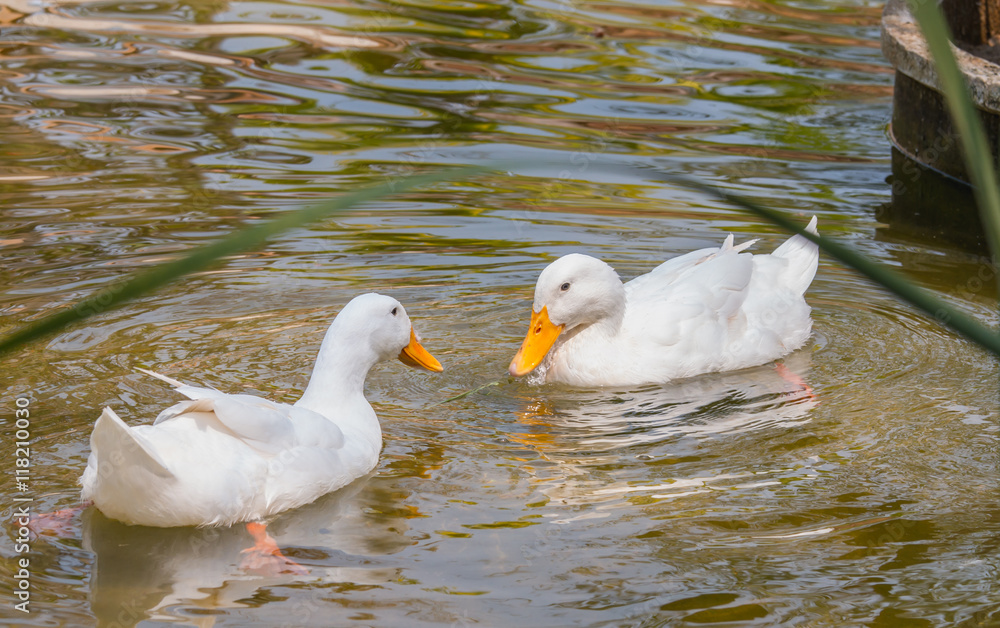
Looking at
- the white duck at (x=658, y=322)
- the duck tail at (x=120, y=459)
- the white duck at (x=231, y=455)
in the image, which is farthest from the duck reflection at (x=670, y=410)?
the duck tail at (x=120, y=459)

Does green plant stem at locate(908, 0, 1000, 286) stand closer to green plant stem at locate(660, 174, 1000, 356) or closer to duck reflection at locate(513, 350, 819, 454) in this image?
green plant stem at locate(660, 174, 1000, 356)

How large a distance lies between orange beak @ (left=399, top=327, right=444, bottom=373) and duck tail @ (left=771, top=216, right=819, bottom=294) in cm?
238

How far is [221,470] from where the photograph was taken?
3.78m

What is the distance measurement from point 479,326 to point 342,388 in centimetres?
173

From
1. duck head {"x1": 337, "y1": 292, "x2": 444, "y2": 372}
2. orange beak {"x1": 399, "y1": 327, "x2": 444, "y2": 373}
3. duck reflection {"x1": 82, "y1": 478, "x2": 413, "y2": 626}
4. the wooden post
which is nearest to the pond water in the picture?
duck reflection {"x1": 82, "y1": 478, "x2": 413, "y2": 626}

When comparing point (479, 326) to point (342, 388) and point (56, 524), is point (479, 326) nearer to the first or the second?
point (342, 388)

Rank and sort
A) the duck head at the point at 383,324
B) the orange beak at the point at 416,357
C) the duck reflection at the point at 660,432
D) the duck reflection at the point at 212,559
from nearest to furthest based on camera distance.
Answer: the duck reflection at the point at 212,559
the duck reflection at the point at 660,432
the duck head at the point at 383,324
the orange beak at the point at 416,357

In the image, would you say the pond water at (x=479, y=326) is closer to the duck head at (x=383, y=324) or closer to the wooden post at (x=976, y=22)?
the duck head at (x=383, y=324)

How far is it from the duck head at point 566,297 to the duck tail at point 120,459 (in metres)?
2.35

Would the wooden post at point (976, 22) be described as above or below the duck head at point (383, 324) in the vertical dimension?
above

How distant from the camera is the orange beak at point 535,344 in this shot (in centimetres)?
547

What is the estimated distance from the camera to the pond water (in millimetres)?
3713

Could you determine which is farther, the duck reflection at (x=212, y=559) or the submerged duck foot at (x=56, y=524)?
the submerged duck foot at (x=56, y=524)

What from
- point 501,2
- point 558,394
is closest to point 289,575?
point 558,394
